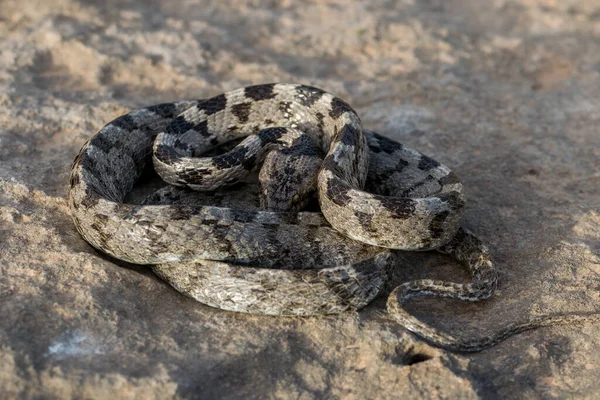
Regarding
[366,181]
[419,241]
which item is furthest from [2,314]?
[366,181]

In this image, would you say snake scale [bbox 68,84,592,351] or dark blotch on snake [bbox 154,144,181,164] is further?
dark blotch on snake [bbox 154,144,181,164]

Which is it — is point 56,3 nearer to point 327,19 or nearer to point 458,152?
point 327,19

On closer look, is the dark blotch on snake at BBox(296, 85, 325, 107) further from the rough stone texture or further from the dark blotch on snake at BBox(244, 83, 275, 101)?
the rough stone texture

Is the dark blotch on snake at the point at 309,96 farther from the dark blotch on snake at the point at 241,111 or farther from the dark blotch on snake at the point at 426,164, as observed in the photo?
the dark blotch on snake at the point at 426,164

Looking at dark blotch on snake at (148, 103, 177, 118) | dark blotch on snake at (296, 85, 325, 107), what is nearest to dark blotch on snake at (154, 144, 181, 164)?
dark blotch on snake at (148, 103, 177, 118)

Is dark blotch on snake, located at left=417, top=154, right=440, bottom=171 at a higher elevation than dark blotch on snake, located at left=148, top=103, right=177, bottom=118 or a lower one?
lower

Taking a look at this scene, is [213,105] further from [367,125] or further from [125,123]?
[367,125]

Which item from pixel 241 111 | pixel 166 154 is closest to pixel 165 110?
pixel 241 111
